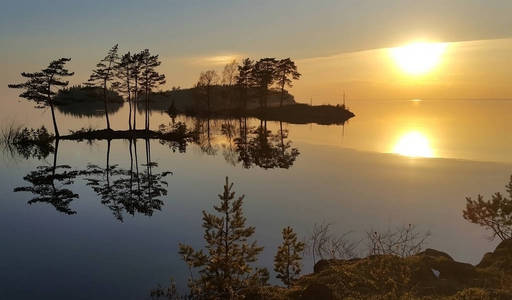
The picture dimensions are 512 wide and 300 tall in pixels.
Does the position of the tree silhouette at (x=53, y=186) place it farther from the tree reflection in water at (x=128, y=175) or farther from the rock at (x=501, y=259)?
the rock at (x=501, y=259)

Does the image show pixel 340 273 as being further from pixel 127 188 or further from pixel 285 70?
pixel 285 70

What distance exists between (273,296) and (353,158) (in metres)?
33.6

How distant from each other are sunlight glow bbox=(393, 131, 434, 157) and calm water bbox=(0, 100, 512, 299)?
1.67 ft

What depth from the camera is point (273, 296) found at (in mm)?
11844

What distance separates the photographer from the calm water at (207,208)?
1545cm

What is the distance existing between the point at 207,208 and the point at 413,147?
3739 centimetres

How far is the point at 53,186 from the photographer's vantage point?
30.9 metres

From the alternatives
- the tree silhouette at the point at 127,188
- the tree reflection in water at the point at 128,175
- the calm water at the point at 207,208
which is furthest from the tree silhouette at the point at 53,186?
the tree silhouette at the point at 127,188

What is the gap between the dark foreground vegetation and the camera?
10742 mm

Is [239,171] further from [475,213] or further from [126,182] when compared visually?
[475,213]

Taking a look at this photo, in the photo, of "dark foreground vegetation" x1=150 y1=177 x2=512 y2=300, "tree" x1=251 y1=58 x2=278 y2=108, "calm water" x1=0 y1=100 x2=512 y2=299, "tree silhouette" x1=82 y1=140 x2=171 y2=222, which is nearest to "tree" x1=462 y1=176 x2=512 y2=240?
"dark foreground vegetation" x1=150 y1=177 x2=512 y2=300

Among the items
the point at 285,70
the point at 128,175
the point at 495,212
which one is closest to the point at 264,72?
the point at 285,70

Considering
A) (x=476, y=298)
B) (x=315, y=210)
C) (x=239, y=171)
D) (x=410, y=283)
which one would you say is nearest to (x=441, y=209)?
(x=315, y=210)

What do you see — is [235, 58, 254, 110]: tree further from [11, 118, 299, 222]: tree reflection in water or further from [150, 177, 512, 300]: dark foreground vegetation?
[150, 177, 512, 300]: dark foreground vegetation
